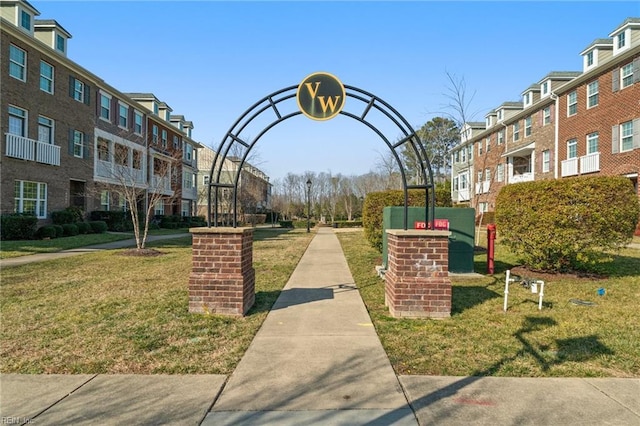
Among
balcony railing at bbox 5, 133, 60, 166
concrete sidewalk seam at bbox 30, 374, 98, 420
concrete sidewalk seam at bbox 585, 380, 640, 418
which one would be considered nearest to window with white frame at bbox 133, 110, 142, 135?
balcony railing at bbox 5, 133, 60, 166

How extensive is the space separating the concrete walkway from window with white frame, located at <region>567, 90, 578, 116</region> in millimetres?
24755

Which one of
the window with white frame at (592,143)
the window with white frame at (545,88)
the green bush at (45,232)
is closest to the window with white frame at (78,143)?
the green bush at (45,232)

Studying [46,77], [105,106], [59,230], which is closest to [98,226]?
[59,230]

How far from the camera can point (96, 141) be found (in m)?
22.6

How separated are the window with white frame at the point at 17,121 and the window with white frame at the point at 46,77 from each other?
2021mm

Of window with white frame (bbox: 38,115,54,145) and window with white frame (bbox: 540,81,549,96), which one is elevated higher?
window with white frame (bbox: 540,81,549,96)

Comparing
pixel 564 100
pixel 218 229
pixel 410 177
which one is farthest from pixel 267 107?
pixel 410 177

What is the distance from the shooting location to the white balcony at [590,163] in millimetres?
20500

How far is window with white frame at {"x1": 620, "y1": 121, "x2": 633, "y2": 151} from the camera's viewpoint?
1844cm

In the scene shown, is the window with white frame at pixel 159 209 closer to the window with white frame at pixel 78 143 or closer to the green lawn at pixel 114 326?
the window with white frame at pixel 78 143

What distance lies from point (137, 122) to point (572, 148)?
102ft

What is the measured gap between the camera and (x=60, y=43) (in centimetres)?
2031

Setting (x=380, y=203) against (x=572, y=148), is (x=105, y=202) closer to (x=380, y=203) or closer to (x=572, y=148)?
(x=380, y=203)

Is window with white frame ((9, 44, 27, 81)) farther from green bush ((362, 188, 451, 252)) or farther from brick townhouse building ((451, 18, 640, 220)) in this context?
brick townhouse building ((451, 18, 640, 220))
